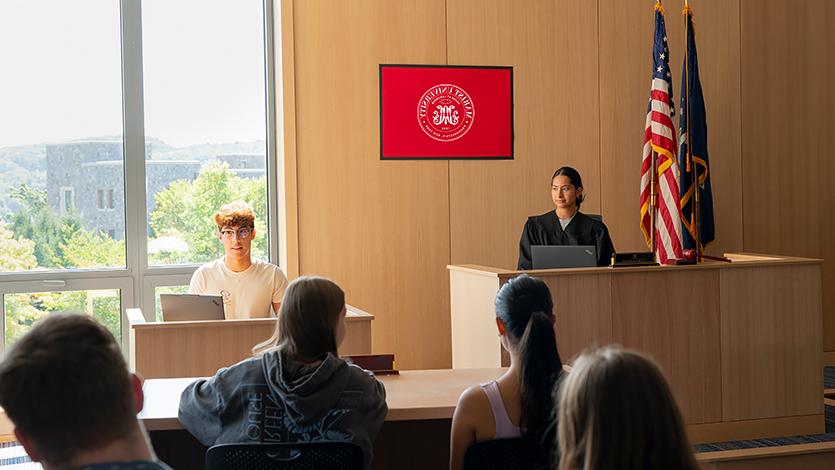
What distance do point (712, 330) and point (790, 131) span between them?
3309mm

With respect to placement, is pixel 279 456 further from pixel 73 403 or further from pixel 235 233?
pixel 235 233

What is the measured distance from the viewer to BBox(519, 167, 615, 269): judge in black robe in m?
6.11

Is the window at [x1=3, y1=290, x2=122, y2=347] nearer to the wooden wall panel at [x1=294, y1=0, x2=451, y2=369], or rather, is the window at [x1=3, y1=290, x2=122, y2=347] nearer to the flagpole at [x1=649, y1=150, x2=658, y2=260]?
the wooden wall panel at [x1=294, y1=0, x2=451, y2=369]

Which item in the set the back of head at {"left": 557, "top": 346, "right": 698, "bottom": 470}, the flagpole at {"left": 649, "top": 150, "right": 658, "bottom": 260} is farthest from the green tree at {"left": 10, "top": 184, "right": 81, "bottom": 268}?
the back of head at {"left": 557, "top": 346, "right": 698, "bottom": 470}

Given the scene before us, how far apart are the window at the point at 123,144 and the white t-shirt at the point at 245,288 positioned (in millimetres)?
1535

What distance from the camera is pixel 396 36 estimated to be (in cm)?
698

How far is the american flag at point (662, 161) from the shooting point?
19.5 ft

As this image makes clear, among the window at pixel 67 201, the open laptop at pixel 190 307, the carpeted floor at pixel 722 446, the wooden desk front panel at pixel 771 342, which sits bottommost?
the carpeted floor at pixel 722 446

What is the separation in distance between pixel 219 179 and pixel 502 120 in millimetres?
2176

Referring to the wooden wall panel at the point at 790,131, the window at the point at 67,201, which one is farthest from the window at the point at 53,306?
the wooden wall panel at the point at 790,131

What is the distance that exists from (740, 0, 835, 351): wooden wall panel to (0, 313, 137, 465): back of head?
7.29 m

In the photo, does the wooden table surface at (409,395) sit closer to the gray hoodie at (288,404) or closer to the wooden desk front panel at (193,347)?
the gray hoodie at (288,404)

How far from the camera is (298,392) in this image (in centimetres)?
257

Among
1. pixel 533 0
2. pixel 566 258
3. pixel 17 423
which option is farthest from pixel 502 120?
pixel 17 423
